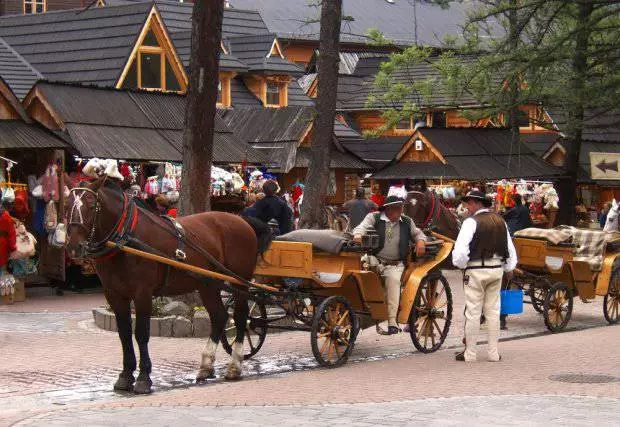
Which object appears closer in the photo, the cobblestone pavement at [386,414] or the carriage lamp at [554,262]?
the cobblestone pavement at [386,414]

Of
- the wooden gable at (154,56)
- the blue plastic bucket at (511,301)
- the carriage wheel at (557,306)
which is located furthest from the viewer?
the wooden gable at (154,56)

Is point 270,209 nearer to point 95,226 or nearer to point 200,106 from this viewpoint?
point 200,106

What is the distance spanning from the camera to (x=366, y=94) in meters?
54.2

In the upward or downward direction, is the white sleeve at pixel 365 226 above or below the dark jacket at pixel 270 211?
below

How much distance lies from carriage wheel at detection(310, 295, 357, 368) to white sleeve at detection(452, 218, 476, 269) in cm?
143

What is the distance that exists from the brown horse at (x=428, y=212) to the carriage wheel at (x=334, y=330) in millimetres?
4628

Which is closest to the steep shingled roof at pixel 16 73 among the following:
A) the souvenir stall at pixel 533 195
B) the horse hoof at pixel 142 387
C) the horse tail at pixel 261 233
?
the souvenir stall at pixel 533 195

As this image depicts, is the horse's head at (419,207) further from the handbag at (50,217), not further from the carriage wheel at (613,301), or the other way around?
the handbag at (50,217)

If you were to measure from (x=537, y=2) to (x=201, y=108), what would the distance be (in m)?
11.3

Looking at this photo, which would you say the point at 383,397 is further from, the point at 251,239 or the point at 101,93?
the point at 101,93

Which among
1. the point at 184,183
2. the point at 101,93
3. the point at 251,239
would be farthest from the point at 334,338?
the point at 101,93

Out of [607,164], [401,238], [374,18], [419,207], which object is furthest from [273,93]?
[401,238]

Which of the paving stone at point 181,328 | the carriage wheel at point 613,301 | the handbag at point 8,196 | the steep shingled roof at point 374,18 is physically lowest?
the paving stone at point 181,328

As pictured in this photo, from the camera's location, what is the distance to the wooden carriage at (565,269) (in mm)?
18453
